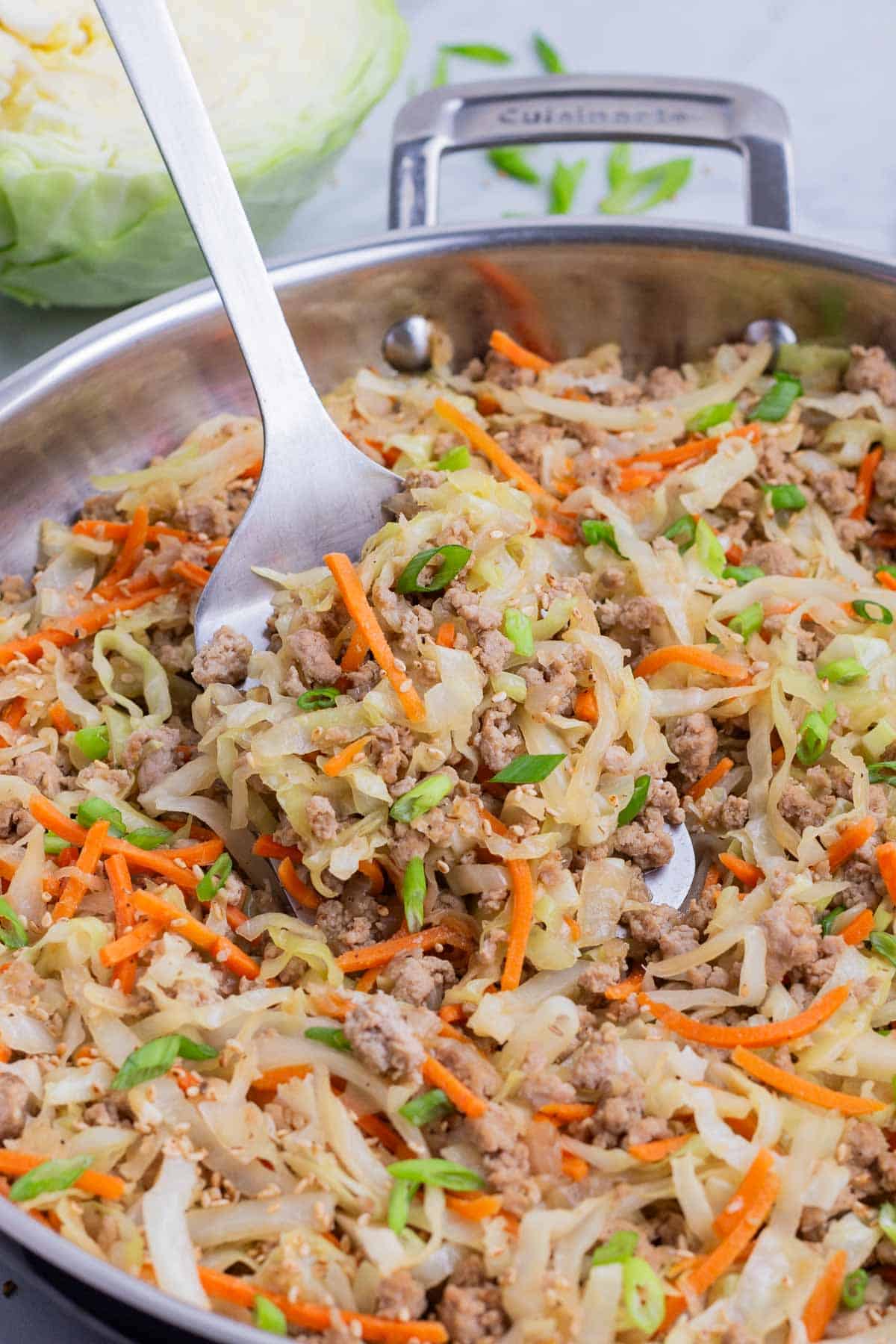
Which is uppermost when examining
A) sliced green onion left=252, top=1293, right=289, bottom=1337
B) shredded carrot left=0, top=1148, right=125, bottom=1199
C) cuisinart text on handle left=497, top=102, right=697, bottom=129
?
cuisinart text on handle left=497, top=102, right=697, bottom=129

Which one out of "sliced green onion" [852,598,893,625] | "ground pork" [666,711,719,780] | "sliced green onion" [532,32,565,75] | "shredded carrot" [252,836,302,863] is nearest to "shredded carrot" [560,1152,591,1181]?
"shredded carrot" [252,836,302,863]

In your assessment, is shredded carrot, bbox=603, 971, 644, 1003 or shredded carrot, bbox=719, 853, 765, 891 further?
shredded carrot, bbox=719, 853, 765, 891

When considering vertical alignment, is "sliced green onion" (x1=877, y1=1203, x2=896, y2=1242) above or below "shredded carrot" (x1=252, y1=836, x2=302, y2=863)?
below

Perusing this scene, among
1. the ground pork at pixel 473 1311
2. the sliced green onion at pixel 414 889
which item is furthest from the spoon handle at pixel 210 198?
the ground pork at pixel 473 1311

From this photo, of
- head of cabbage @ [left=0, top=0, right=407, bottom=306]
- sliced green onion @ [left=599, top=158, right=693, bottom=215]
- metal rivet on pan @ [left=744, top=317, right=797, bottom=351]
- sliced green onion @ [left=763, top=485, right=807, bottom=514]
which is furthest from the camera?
sliced green onion @ [left=599, top=158, right=693, bottom=215]

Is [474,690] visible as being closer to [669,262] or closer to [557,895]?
[557,895]

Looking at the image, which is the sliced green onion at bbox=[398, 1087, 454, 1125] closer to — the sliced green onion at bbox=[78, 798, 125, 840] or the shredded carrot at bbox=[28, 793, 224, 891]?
the shredded carrot at bbox=[28, 793, 224, 891]

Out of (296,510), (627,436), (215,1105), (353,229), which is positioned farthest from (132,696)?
(353,229)

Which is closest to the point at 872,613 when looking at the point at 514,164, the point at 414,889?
the point at 414,889
